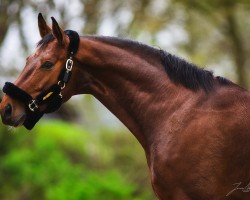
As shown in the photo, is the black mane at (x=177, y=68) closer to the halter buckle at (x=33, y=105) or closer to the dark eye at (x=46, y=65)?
the dark eye at (x=46, y=65)

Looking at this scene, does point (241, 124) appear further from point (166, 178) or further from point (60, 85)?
point (60, 85)

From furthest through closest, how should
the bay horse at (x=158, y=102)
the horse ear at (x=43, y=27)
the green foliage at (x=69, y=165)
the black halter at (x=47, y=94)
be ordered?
the green foliage at (x=69, y=165)
the horse ear at (x=43, y=27)
the black halter at (x=47, y=94)
the bay horse at (x=158, y=102)

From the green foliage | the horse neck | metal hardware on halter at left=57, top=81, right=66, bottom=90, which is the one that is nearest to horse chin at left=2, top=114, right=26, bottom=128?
metal hardware on halter at left=57, top=81, right=66, bottom=90

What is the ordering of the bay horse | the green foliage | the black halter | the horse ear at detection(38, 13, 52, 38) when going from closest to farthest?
1. the bay horse
2. the black halter
3. the horse ear at detection(38, 13, 52, 38)
4. the green foliage

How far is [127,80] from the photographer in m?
5.38

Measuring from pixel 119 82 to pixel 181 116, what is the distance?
2.22 feet

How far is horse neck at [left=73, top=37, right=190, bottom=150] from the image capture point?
5.29m

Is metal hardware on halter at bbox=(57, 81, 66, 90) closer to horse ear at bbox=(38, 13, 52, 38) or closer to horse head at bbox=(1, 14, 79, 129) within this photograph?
horse head at bbox=(1, 14, 79, 129)

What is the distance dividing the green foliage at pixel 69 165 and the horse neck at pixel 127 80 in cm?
589

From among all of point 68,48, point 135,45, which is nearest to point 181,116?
point 135,45

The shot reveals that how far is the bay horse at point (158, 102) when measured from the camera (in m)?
4.89

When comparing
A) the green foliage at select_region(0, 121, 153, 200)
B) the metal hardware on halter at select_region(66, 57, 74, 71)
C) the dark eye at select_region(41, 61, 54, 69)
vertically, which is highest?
the green foliage at select_region(0, 121, 153, 200)

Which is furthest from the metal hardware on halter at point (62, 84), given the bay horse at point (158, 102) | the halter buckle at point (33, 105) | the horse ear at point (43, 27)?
the horse ear at point (43, 27)

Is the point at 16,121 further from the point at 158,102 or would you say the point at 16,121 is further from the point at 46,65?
the point at 158,102
